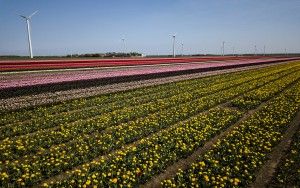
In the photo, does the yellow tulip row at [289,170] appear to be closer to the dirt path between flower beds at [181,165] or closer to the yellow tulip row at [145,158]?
the dirt path between flower beds at [181,165]

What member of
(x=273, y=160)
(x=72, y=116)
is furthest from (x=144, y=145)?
(x=72, y=116)

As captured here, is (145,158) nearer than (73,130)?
Yes

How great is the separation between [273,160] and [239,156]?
3.94 feet

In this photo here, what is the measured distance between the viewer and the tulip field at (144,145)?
307 inches

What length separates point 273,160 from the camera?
30.3 feet

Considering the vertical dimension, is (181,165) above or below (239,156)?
below

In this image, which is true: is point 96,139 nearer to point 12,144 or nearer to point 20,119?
point 12,144

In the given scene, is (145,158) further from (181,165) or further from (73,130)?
(73,130)

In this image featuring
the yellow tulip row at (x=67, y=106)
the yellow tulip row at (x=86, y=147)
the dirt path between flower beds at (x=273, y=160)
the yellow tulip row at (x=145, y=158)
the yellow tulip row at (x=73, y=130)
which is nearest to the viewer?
the yellow tulip row at (x=145, y=158)

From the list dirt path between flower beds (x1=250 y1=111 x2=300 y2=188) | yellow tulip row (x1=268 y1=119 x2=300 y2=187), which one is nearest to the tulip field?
yellow tulip row (x1=268 y1=119 x2=300 y2=187)

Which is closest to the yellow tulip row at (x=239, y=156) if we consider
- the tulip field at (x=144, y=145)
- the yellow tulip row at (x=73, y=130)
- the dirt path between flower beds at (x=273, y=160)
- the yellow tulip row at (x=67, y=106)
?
the tulip field at (x=144, y=145)

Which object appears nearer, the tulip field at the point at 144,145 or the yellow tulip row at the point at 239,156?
the yellow tulip row at the point at 239,156

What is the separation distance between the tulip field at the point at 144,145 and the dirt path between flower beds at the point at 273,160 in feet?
0.42

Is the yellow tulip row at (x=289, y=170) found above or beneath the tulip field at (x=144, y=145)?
beneath
